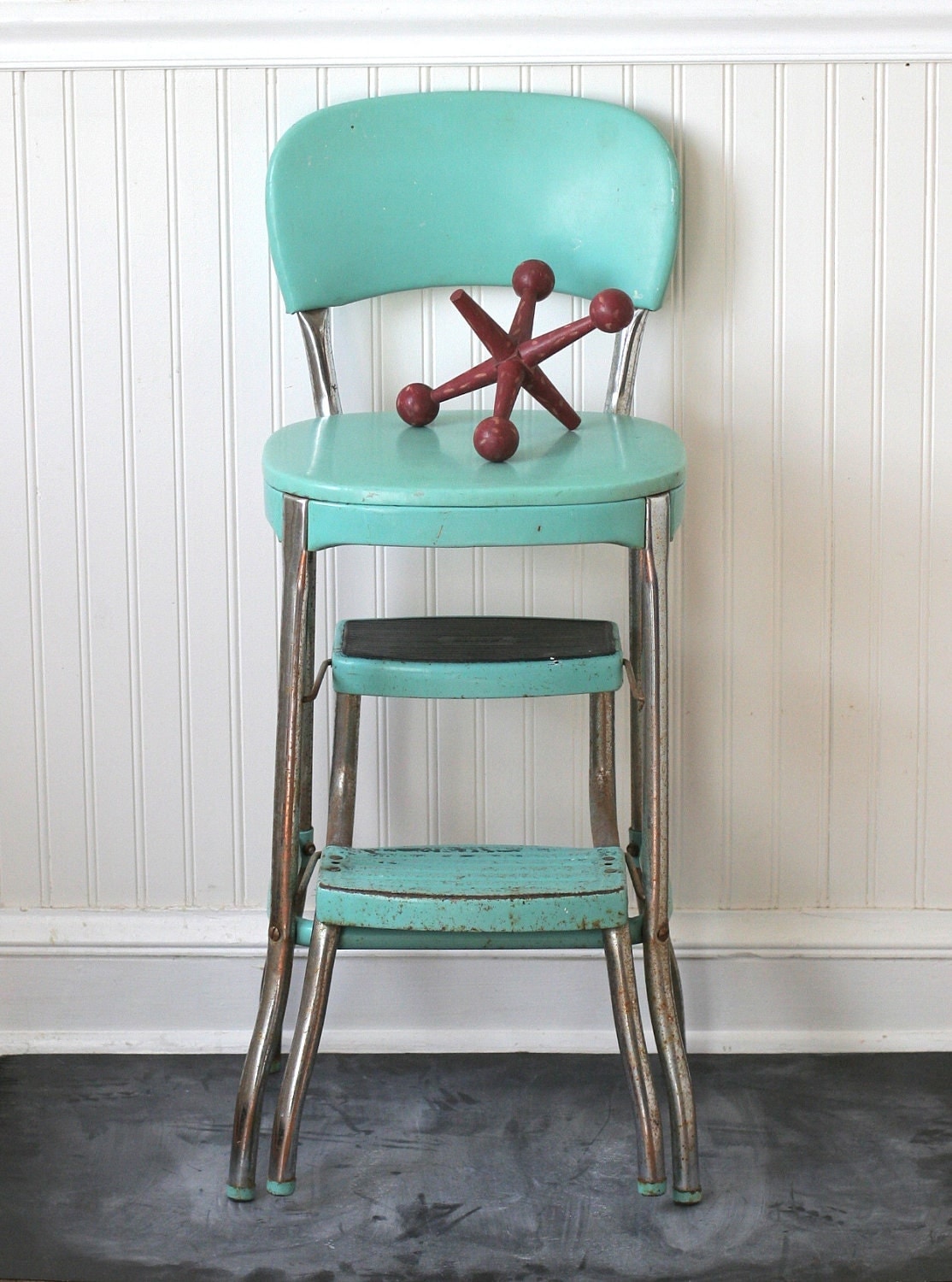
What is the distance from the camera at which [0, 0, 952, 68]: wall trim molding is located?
4.51 feet

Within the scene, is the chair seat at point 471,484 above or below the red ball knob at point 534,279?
below

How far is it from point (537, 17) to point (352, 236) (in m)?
0.29

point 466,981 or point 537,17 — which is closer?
point 537,17

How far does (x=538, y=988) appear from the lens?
5.08 feet

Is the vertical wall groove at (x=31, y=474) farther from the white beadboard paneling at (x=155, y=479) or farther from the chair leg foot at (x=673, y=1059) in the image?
the chair leg foot at (x=673, y=1059)

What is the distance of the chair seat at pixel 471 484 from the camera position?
1060mm

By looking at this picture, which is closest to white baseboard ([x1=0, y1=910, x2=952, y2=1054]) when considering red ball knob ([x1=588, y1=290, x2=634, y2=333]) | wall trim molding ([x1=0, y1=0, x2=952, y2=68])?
red ball knob ([x1=588, y1=290, x2=634, y2=333])

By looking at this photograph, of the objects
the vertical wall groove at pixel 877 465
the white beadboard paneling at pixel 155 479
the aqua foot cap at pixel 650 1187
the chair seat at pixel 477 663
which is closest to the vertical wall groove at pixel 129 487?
the white beadboard paneling at pixel 155 479

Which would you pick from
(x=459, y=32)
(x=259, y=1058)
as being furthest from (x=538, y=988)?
(x=459, y=32)

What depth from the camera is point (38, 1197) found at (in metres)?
1.27

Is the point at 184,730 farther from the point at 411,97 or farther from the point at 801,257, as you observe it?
the point at 801,257

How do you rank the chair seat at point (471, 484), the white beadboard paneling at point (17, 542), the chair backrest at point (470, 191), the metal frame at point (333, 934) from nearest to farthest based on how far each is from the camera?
the chair seat at point (471, 484)
the metal frame at point (333, 934)
the chair backrest at point (470, 191)
the white beadboard paneling at point (17, 542)

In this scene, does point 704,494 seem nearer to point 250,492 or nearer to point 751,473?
point 751,473

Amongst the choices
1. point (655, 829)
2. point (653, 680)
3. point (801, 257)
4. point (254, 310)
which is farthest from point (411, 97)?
point (655, 829)
